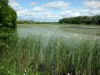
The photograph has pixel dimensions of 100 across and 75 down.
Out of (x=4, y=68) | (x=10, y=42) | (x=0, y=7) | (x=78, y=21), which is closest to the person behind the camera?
(x=4, y=68)

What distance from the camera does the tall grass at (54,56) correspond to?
21.8ft

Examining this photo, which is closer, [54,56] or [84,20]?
[54,56]

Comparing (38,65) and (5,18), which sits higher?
(5,18)

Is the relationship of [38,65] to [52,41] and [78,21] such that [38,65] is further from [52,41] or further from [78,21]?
[78,21]

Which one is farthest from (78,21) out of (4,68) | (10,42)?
(4,68)

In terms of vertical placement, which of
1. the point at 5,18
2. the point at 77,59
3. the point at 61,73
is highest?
the point at 5,18

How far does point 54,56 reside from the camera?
7.06 meters

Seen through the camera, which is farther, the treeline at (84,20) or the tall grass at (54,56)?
the treeline at (84,20)

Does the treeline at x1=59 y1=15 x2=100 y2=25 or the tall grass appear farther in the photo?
the treeline at x1=59 y1=15 x2=100 y2=25

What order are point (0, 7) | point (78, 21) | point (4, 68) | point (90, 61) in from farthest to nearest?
1. point (78, 21)
2. point (0, 7)
3. point (90, 61)
4. point (4, 68)

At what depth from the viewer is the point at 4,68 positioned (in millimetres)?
5402

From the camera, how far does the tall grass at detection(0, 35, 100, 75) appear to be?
6637 mm

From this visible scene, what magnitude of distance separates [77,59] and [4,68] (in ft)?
7.51

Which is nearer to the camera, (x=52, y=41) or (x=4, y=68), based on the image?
(x=4, y=68)
